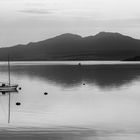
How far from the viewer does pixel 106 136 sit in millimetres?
28562

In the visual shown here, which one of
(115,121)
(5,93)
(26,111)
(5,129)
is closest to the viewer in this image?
(5,129)

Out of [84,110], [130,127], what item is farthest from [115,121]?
[84,110]

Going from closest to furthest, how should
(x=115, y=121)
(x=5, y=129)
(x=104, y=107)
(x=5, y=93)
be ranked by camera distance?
1. (x=5, y=129)
2. (x=115, y=121)
3. (x=104, y=107)
4. (x=5, y=93)

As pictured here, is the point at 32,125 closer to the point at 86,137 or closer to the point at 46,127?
the point at 46,127

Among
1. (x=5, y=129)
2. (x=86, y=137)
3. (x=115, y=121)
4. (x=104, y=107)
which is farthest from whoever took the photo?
(x=104, y=107)

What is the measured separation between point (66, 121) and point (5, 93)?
116 feet

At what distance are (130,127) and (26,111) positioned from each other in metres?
14.4

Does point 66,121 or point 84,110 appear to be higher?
point 84,110

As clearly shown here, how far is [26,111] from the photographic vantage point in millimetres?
44156

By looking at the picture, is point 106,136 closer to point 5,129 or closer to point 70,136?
point 70,136

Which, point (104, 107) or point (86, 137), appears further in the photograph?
point (104, 107)

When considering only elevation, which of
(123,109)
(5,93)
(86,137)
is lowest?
(86,137)

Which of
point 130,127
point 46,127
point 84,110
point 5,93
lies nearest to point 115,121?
point 130,127

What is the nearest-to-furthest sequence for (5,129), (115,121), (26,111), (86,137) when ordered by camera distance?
(86,137) < (5,129) < (115,121) < (26,111)
